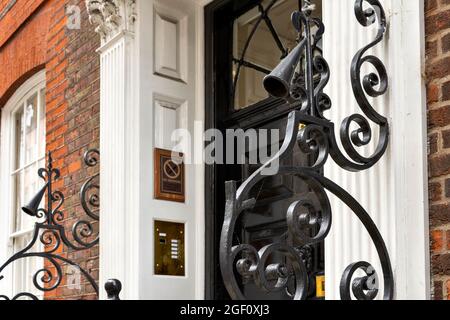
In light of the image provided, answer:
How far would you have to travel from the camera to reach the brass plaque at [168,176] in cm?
444

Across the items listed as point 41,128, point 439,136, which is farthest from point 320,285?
point 41,128

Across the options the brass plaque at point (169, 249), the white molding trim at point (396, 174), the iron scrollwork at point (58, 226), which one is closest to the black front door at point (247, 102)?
the brass plaque at point (169, 249)

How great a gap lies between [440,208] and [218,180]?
2.02 m

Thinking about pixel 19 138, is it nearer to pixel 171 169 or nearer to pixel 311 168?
pixel 171 169

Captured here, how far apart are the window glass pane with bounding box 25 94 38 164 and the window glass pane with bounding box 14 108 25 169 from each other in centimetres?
12

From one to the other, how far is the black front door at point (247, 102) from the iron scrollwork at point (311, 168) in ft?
3.85

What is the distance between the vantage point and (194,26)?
4.68 metres

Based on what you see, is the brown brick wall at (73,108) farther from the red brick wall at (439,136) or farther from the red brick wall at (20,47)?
the red brick wall at (439,136)

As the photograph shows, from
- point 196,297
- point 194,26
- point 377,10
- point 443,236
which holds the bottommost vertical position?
point 196,297

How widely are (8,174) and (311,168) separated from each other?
512 centimetres

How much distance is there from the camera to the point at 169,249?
4430 millimetres

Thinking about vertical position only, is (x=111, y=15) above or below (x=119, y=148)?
above

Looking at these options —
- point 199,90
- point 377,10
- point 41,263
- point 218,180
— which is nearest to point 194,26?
point 199,90

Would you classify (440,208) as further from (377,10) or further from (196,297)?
(196,297)
